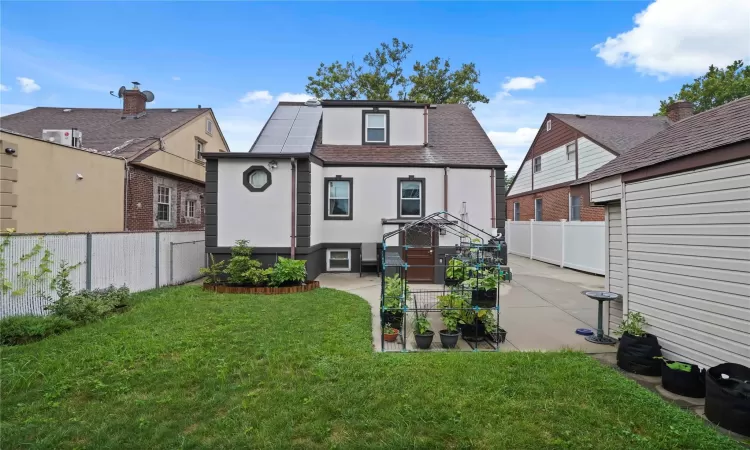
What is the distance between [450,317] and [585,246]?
10.2 meters

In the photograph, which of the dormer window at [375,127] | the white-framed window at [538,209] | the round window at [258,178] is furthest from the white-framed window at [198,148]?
the white-framed window at [538,209]

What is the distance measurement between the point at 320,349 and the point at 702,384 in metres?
4.67

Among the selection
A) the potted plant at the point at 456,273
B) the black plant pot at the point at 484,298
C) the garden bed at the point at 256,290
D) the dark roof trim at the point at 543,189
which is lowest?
the garden bed at the point at 256,290

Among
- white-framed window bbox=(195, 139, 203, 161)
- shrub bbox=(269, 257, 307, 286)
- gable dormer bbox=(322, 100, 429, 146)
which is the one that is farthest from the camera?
white-framed window bbox=(195, 139, 203, 161)

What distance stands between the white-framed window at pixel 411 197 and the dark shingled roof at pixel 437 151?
79 centimetres

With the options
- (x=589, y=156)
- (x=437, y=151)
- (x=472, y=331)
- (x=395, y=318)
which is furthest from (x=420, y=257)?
(x=589, y=156)

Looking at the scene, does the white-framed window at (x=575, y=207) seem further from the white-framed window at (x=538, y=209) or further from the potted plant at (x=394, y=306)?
the potted plant at (x=394, y=306)

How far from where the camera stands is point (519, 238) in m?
19.2

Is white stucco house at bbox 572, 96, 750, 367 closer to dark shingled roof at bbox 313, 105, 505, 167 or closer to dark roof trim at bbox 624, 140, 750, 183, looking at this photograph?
dark roof trim at bbox 624, 140, 750, 183

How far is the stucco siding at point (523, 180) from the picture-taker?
21.7 meters

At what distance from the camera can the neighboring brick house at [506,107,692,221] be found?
603 inches

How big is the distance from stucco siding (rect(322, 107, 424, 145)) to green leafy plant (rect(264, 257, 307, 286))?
233 inches

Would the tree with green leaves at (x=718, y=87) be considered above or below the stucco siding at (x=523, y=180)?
above

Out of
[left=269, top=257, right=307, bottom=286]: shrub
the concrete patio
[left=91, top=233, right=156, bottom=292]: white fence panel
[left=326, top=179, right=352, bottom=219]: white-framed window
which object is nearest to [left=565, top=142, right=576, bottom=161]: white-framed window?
the concrete patio
